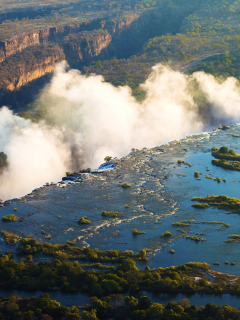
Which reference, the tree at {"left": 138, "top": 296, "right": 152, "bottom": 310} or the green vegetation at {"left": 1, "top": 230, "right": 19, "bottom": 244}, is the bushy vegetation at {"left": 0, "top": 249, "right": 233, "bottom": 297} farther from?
the green vegetation at {"left": 1, "top": 230, "right": 19, "bottom": 244}

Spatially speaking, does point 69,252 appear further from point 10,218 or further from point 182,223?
point 182,223

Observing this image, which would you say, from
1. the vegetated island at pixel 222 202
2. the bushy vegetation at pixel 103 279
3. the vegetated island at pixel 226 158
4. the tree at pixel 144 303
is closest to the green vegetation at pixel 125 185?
the vegetated island at pixel 222 202

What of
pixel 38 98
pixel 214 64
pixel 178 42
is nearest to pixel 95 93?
pixel 38 98

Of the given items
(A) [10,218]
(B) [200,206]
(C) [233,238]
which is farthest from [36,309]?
(B) [200,206]

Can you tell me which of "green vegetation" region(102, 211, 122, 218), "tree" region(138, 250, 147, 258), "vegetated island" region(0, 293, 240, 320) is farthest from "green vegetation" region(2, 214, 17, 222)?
"tree" region(138, 250, 147, 258)

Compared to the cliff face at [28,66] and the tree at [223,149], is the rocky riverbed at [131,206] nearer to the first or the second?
the tree at [223,149]

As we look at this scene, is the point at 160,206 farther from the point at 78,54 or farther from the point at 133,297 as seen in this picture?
the point at 78,54
